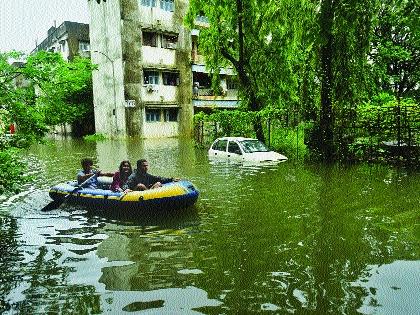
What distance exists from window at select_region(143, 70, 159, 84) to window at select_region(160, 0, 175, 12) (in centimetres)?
613

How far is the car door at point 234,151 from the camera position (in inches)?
727

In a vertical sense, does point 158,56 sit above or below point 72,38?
below

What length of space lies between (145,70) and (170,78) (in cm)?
299

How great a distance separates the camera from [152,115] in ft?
121

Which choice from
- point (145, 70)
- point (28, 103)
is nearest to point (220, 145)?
point (28, 103)

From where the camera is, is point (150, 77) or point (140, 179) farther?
point (150, 77)

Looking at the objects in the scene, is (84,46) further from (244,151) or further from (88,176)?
(88,176)

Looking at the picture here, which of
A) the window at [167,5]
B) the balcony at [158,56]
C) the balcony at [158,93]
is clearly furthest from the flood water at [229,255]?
the window at [167,5]

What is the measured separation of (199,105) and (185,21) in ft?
63.9

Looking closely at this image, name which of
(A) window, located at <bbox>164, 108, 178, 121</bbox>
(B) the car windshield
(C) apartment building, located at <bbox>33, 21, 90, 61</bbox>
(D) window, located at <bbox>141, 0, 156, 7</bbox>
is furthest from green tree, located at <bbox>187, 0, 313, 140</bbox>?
(C) apartment building, located at <bbox>33, 21, 90, 61</bbox>

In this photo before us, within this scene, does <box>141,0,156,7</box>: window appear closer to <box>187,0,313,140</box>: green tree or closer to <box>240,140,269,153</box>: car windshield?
<box>187,0,313,140</box>: green tree

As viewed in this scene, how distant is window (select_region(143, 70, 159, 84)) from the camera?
36.0m

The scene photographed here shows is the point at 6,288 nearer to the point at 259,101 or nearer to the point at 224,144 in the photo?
the point at 224,144

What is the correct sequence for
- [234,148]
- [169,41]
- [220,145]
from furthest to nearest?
[169,41] → [220,145] → [234,148]
